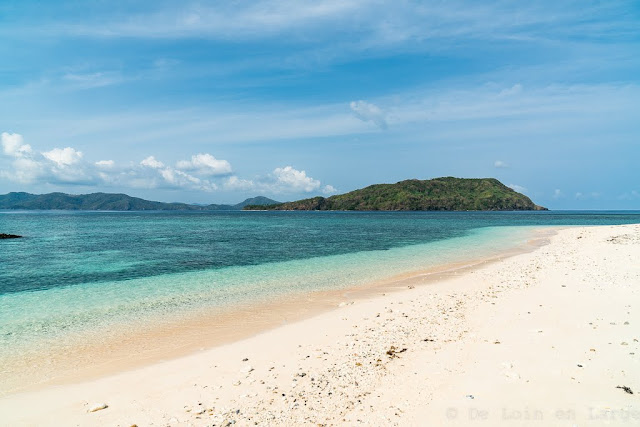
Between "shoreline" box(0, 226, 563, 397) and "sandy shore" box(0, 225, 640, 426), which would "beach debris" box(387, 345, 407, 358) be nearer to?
"sandy shore" box(0, 225, 640, 426)

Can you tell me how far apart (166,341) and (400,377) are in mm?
9267

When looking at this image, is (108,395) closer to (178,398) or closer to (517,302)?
(178,398)

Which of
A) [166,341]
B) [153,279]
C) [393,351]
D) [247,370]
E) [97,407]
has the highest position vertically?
[393,351]

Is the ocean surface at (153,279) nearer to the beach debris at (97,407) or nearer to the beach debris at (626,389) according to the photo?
the beach debris at (97,407)

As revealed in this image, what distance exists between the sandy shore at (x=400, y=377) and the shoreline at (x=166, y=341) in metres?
0.76

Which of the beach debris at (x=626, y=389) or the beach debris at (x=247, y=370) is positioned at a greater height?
the beach debris at (x=626, y=389)

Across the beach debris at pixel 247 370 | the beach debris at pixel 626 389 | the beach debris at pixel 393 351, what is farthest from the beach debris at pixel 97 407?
the beach debris at pixel 626 389

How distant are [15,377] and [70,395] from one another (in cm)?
292

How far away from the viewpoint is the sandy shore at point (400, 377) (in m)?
7.40

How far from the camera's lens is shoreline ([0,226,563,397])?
36.1ft

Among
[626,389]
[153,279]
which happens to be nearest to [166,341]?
[626,389]

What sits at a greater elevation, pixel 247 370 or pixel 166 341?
pixel 247 370

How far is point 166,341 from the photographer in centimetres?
1380

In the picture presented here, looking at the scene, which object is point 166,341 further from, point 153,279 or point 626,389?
point 153,279
